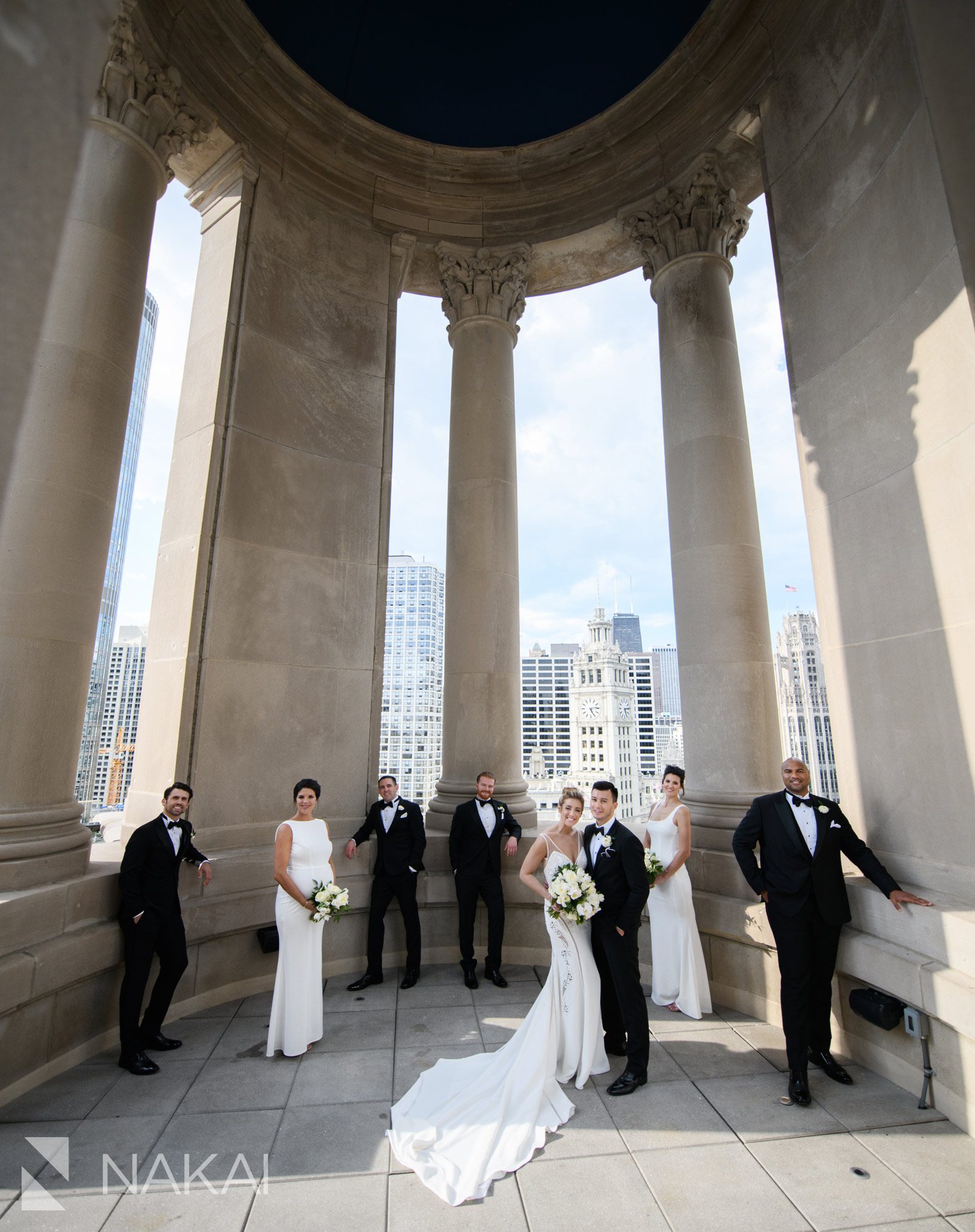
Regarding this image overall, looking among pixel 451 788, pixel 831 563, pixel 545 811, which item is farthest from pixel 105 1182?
pixel 545 811

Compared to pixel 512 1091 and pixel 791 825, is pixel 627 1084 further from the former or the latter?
pixel 791 825

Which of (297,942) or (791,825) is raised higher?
(791,825)

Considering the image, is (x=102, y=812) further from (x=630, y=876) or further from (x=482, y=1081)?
(x=630, y=876)

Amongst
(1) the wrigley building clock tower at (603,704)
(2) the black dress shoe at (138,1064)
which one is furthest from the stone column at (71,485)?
(1) the wrigley building clock tower at (603,704)

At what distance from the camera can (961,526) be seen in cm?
902

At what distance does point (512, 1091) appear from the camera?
820 centimetres

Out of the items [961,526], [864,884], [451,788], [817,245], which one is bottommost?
[864,884]

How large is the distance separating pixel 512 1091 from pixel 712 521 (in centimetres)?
1102

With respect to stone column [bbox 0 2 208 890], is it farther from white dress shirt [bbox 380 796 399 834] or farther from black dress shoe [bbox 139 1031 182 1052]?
white dress shirt [bbox 380 796 399 834]

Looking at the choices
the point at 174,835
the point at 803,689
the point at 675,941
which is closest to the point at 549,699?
the point at 803,689

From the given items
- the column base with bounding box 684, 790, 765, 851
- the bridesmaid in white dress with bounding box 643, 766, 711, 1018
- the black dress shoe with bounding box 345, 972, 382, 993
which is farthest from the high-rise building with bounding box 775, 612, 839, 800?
the black dress shoe with bounding box 345, 972, 382, 993

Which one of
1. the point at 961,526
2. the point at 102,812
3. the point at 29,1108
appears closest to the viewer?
A: the point at 29,1108

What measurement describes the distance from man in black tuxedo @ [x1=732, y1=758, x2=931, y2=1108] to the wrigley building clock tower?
4135 cm

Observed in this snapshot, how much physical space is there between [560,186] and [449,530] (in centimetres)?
1073
